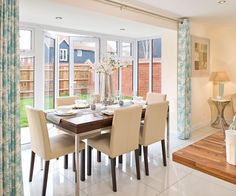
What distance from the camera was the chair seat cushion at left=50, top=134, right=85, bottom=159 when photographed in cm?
250

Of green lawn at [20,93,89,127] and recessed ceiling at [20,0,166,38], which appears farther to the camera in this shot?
green lawn at [20,93,89,127]

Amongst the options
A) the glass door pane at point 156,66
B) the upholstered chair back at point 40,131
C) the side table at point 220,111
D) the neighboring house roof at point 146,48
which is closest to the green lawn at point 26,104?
the upholstered chair back at point 40,131

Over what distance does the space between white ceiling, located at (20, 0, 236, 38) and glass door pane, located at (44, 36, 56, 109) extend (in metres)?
0.44

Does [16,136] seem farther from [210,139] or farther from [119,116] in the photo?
[210,139]

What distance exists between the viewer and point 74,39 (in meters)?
5.04

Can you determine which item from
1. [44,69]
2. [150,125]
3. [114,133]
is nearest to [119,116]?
[114,133]

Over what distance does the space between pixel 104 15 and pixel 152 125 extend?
192cm

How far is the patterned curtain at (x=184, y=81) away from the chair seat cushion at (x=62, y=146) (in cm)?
248

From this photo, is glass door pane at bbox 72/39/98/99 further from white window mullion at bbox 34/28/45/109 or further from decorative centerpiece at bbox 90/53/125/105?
decorative centerpiece at bbox 90/53/125/105

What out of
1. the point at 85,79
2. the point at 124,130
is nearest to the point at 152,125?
the point at 124,130

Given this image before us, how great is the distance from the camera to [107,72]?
3.38m

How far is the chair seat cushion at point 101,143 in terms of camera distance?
8.73ft

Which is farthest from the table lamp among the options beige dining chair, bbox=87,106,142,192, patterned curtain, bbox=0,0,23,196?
patterned curtain, bbox=0,0,23,196

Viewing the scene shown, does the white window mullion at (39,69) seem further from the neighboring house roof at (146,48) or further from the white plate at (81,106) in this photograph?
the neighboring house roof at (146,48)
